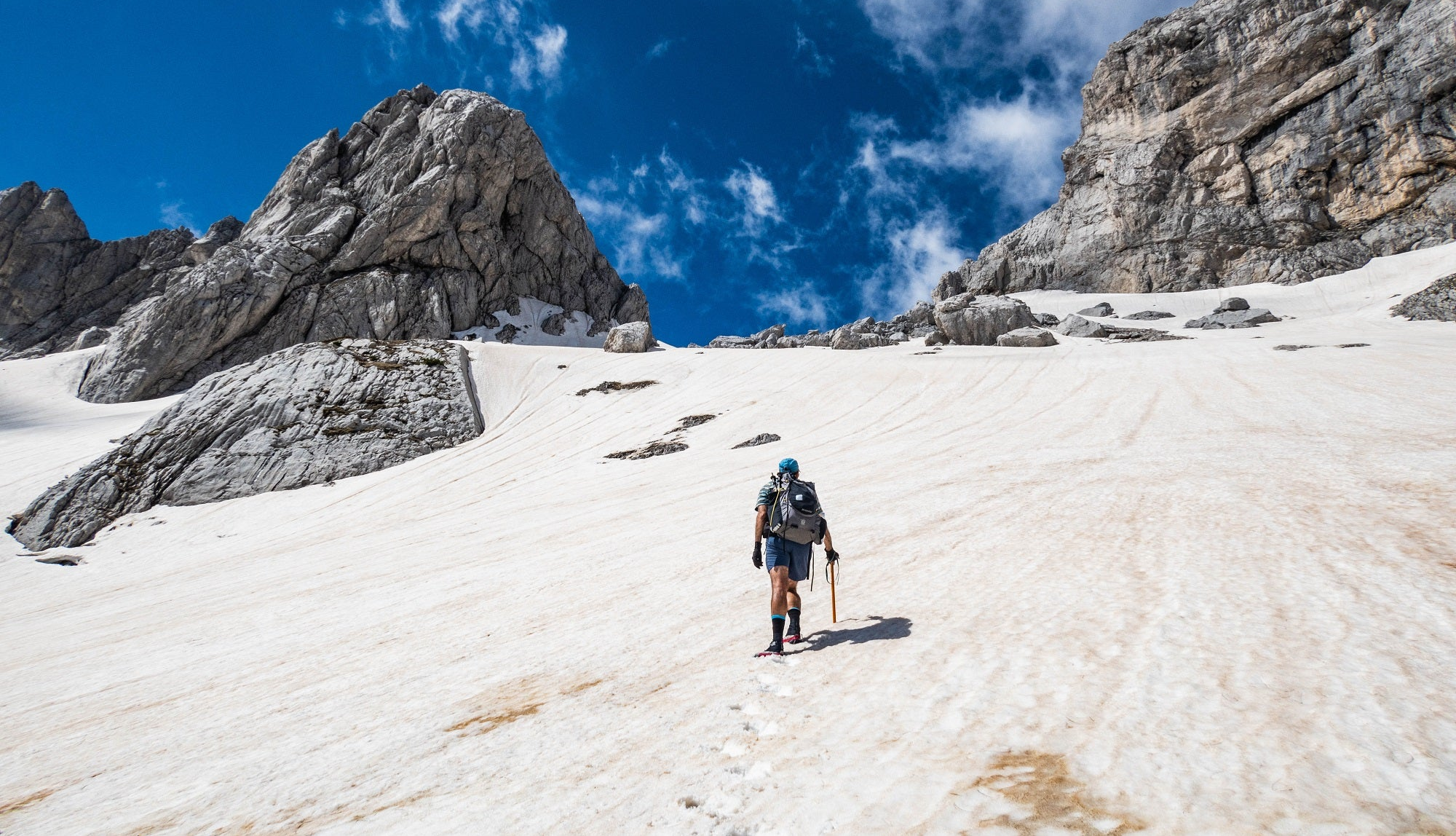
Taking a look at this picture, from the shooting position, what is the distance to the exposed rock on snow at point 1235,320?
4003 cm

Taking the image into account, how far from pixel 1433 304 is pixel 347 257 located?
91.6 m

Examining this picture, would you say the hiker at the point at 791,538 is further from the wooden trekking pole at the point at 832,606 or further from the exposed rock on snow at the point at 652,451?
the exposed rock on snow at the point at 652,451

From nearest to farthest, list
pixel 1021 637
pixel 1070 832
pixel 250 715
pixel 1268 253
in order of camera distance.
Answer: pixel 1070 832, pixel 1021 637, pixel 250 715, pixel 1268 253

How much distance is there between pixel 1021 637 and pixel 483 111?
91118 millimetres

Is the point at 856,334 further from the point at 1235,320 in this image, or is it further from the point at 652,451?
the point at 652,451

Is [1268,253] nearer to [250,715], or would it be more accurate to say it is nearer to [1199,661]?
[1199,661]

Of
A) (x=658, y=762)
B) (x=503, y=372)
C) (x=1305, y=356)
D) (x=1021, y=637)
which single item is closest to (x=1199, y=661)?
(x=1021, y=637)

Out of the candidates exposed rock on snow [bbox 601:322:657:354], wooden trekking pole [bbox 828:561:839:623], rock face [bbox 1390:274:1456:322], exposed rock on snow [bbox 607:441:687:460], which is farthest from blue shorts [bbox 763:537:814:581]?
rock face [bbox 1390:274:1456:322]

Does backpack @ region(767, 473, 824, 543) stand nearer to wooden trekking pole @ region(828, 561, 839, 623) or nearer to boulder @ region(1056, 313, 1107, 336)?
wooden trekking pole @ region(828, 561, 839, 623)

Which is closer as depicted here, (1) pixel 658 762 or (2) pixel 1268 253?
(1) pixel 658 762

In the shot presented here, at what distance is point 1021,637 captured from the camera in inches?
205

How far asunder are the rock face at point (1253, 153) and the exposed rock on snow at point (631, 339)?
2144 inches

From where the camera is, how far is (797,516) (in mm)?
6324

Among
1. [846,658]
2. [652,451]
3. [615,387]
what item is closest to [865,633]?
[846,658]
